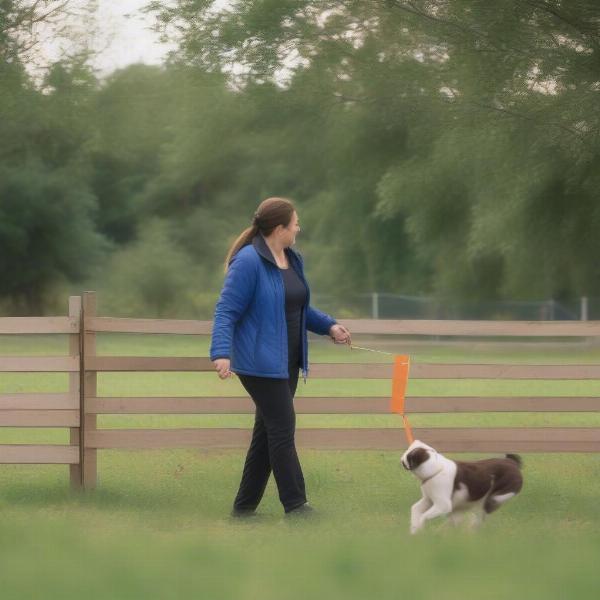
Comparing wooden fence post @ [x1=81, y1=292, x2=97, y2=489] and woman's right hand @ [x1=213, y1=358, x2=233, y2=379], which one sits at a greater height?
woman's right hand @ [x1=213, y1=358, x2=233, y2=379]

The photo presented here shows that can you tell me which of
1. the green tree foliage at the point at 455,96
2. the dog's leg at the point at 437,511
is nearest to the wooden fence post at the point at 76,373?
the dog's leg at the point at 437,511

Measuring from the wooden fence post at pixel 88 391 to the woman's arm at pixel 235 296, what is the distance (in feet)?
5.96

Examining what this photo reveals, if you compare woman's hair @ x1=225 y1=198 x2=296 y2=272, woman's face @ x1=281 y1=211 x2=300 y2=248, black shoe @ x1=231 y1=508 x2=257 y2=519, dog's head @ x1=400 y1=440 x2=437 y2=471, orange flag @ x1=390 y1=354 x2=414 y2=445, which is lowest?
black shoe @ x1=231 y1=508 x2=257 y2=519

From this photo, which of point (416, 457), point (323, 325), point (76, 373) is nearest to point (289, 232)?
point (323, 325)

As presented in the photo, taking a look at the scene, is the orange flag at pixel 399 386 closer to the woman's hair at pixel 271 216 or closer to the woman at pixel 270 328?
the woman at pixel 270 328

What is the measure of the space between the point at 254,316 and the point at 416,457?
1.34 m

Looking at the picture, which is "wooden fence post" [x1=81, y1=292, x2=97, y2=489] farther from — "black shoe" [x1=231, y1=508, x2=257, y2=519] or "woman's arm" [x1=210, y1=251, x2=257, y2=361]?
"woman's arm" [x1=210, y1=251, x2=257, y2=361]

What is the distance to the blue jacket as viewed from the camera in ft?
24.7

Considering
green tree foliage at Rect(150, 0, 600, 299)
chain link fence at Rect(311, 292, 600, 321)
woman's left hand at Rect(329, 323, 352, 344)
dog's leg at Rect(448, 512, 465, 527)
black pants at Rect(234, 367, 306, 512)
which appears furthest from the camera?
chain link fence at Rect(311, 292, 600, 321)

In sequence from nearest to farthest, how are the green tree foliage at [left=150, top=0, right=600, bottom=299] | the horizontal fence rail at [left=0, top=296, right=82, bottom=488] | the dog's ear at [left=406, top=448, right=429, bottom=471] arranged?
the dog's ear at [left=406, top=448, right=429, bottom=471], the horizontal fence rail at [left=0, top=296, right=82, bottom=488], the green tree foliage at [left=150, top=0, right=600, bottom=299]

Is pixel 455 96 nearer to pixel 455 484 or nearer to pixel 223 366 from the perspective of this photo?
pixel 223 366

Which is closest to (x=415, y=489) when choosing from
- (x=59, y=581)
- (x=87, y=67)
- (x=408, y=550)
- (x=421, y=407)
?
(x=421, y=407)

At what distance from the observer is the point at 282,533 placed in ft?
23.1

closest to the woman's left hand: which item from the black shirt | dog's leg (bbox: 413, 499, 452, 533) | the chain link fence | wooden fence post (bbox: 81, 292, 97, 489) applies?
the black shirt
